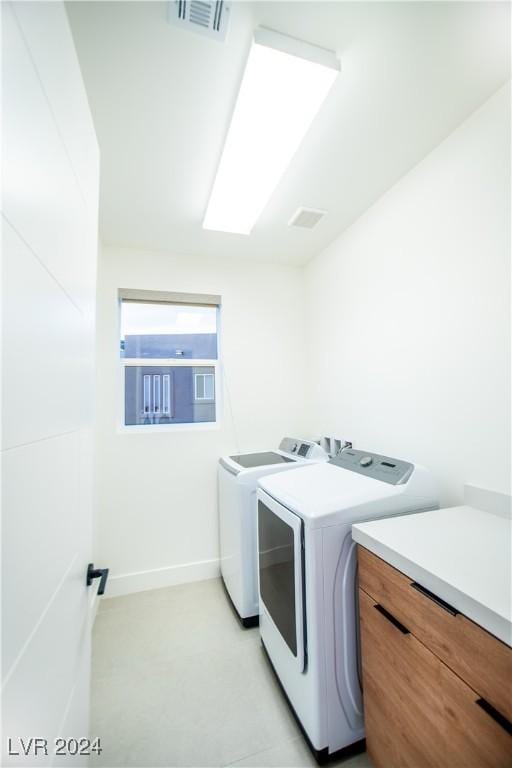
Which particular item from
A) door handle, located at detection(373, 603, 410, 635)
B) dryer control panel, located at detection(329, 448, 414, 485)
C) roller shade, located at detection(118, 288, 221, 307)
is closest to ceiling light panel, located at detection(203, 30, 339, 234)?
roller shade, located at detection(118, 288, 221, 307)

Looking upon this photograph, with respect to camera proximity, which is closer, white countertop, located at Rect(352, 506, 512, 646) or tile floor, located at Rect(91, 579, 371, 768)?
white countertop, located at Rect(352, 506, 512, 646)

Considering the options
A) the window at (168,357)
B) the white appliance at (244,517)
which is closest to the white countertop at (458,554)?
the white appliance at (244,517)

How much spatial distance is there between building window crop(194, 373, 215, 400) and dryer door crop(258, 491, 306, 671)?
1254mm

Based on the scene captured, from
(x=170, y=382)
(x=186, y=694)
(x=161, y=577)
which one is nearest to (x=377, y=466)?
(x=186, y=694)

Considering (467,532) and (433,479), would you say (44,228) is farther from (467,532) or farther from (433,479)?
(433,479)

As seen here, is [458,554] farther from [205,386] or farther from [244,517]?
[205,386]

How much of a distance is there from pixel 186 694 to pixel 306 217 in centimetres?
285

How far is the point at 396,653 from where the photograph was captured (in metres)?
1.02

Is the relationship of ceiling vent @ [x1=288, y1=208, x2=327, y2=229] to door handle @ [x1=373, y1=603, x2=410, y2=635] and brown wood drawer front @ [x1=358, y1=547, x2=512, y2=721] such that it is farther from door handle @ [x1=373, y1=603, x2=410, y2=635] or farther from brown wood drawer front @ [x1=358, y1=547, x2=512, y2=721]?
door handle @ [x1=373, y1=603, x2=410, y2=635]

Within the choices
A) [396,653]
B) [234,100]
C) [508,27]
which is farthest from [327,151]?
[396,653]

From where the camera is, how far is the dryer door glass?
4.50 feet

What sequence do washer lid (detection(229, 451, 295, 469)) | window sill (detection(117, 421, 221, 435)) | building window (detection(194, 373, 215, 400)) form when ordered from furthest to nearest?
building window (detection(194, 373, 215, 400))
window sill (detection(117, 421, 221, 435))
washer lid (detection(229, 451, 295, 469))

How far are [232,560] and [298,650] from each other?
939 mm

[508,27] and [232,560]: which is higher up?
[508,27]
